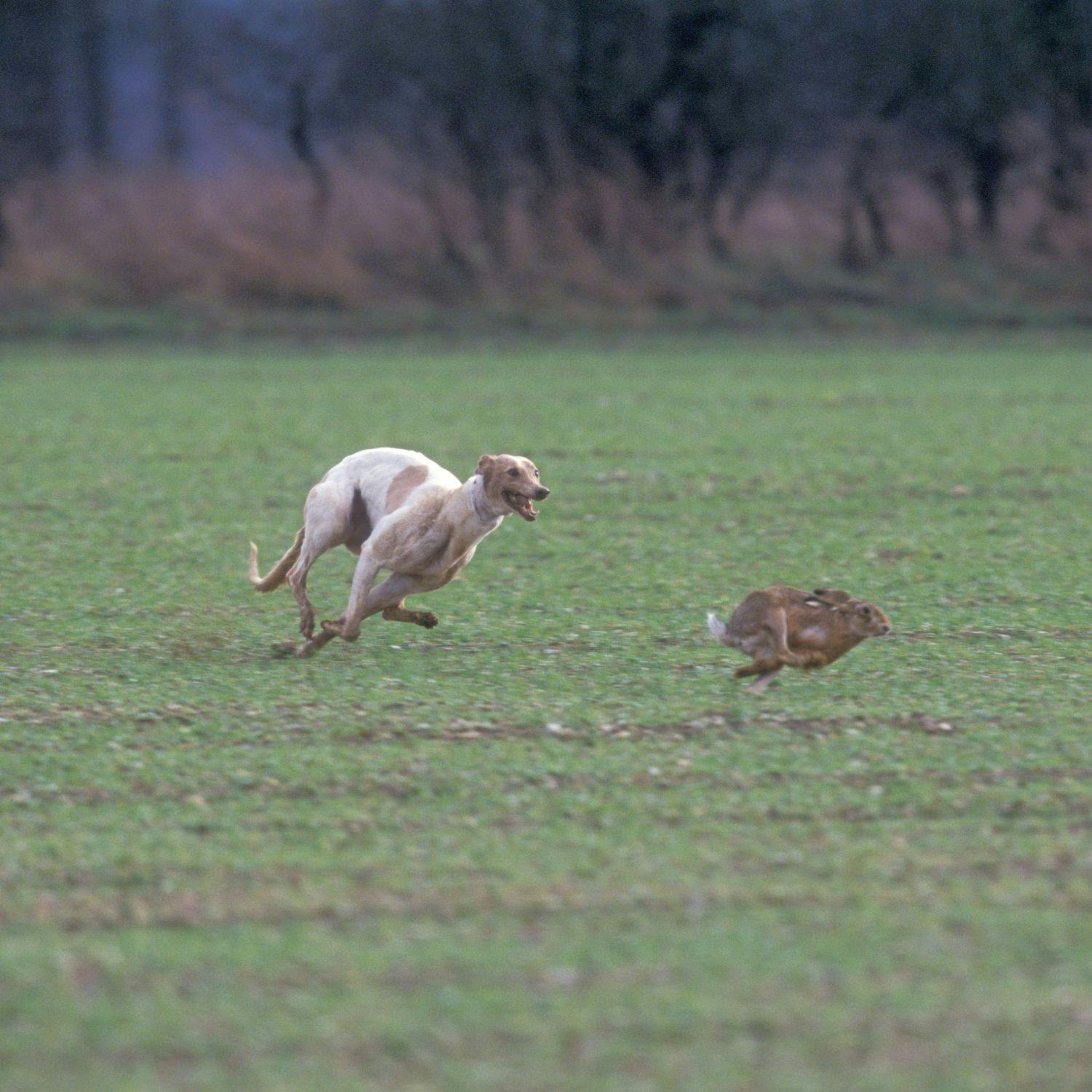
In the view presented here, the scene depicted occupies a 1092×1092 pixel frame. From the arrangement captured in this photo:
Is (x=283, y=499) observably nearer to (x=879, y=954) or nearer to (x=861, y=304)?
(x=879, y=954)

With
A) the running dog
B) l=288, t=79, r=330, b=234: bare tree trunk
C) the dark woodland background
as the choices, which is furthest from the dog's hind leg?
l=288, t=79, r=330, b=234: bare tree trunk

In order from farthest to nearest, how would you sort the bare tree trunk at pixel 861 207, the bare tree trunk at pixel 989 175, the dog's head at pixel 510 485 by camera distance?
the bare tree trunk at pixel 989 175 < the bare tree trunk at pixel 861 207 < the dog's head at pixel 510 485

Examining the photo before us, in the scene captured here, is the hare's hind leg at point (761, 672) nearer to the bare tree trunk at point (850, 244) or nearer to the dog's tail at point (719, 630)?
the dog's tail at point (719, 630)

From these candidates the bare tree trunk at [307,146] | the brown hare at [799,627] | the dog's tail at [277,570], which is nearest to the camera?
the brown hare at [799,627]

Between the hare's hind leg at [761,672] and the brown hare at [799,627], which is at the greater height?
the brown hare at [799,627]

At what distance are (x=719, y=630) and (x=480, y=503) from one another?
0.99 m

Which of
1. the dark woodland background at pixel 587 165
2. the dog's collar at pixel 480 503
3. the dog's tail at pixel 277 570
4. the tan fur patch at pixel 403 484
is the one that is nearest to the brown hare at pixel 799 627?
the dog's collar at pixel 480 503

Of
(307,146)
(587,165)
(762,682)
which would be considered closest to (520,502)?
(762,682)

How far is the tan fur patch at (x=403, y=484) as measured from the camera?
7.13 metres

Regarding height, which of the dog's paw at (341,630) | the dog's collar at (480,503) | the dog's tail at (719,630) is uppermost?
the dog's collar at (480,503)

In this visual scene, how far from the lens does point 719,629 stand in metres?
6.61

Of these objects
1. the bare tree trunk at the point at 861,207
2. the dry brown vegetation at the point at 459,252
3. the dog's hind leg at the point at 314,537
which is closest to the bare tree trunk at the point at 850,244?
the bare tree trunk at the point at 861,207

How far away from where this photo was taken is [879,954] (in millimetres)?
4191

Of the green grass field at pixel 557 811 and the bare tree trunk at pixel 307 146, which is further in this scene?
→ the bare tree trunk at pixel 307 146
